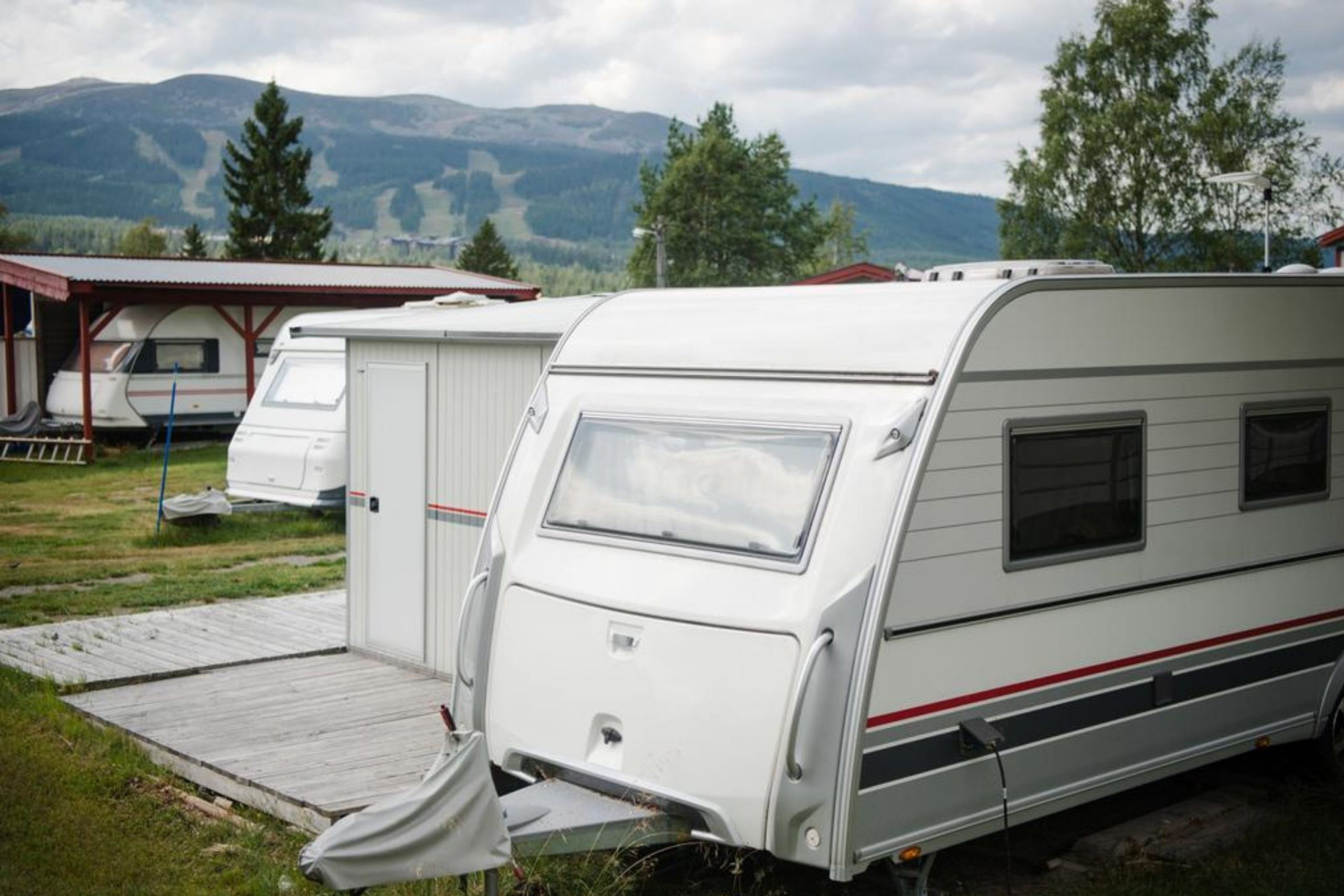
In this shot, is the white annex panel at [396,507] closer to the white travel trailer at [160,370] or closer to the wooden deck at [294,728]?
the wooden deck at [294,728]

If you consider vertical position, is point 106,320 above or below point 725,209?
below

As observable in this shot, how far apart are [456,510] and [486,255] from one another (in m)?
50.9

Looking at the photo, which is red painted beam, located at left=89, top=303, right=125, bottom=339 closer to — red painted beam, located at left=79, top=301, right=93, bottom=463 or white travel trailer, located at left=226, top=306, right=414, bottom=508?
red painted beam, located at left=79, top=301, right=93, bottom=463

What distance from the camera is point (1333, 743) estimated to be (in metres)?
7.11

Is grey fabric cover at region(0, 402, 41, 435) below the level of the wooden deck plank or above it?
above

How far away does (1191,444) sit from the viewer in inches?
253

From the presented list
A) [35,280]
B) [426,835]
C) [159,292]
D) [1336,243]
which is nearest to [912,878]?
[426,835]

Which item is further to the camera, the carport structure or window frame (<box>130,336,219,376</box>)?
window frame (<box>130,336,219,376</box>)

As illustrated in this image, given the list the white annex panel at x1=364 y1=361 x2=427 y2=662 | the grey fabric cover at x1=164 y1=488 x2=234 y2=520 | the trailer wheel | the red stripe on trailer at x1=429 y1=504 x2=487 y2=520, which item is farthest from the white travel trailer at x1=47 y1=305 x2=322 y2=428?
the trailer wheel

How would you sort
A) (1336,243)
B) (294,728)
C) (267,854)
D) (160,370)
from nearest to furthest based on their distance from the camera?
(267,854) < (294,728) < (160,370) < (1336,243)

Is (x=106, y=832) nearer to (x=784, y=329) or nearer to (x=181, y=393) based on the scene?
(x=784, y=329)

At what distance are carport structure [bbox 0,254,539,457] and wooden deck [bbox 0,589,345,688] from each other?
1163 centimetres

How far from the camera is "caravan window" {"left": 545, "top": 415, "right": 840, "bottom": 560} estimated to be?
539 centimetres

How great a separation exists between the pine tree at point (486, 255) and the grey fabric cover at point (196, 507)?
4274 centimetres
